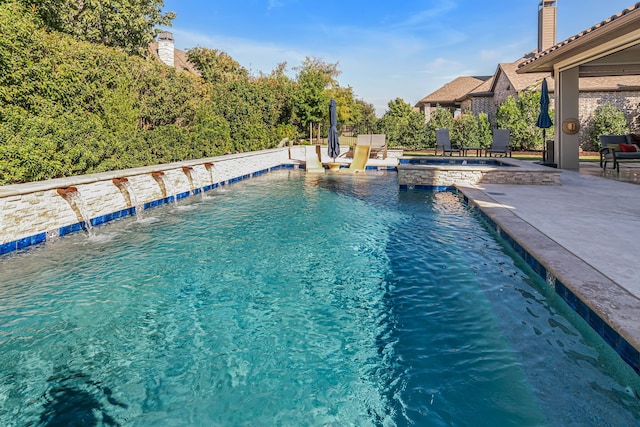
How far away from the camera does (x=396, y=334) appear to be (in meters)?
3.64

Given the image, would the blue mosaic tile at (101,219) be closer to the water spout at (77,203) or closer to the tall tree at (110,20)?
the water spout at (77,203)

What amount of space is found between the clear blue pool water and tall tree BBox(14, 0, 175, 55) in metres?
18.4

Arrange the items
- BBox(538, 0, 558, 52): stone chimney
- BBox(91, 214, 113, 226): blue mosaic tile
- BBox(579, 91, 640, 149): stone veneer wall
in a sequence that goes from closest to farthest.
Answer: BBox(91, 214, 113, 226): blue mosaic tile < BBox(579, 91, 640, 149): stone veneer wall < BBox(538, 0, 558, 52): stone chimney

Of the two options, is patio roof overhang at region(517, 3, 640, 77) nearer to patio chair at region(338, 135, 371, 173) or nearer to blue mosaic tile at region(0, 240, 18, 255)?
patio chair at region(338, 135, 371, 173)

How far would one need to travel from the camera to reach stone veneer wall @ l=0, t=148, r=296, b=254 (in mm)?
6180

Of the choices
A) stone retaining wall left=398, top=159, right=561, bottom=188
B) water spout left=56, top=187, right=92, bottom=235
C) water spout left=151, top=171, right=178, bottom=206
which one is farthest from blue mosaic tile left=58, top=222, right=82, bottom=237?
stone retaining wall left=398, top=159, right=561, bottom=188

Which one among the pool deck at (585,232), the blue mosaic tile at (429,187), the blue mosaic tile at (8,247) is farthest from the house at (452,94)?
the blue mosaic tile at (8,247)

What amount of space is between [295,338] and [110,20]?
77.0ft

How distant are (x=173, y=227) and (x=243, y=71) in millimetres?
34398

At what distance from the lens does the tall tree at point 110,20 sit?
20.2 meters

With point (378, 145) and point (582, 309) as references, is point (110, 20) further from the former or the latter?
point (582, 309)

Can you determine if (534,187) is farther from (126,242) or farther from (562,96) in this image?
(126,242)

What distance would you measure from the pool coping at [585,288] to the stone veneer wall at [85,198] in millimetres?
6694

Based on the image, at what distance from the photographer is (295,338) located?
3604 millimetres
